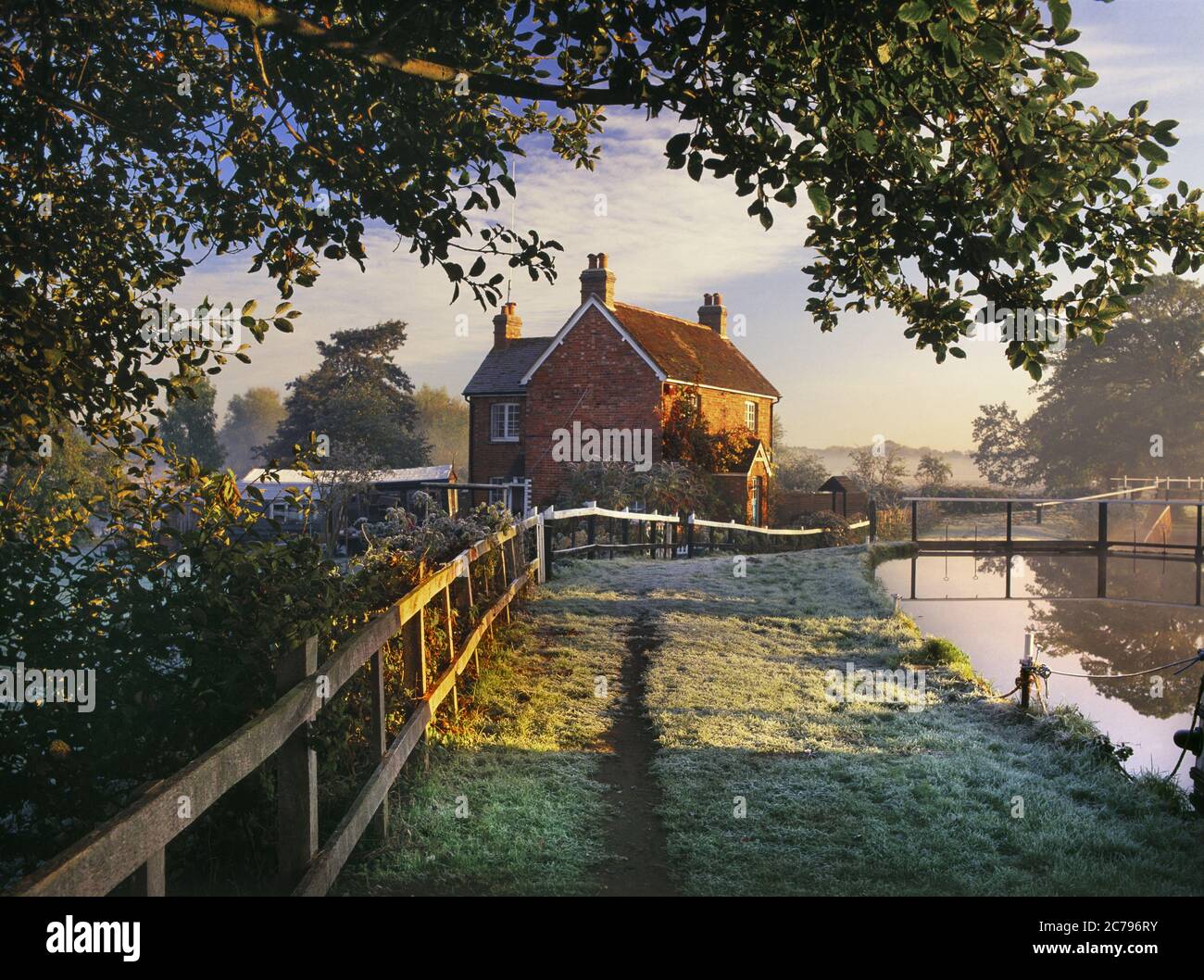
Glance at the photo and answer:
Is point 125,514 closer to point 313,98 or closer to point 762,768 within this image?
point 313,98

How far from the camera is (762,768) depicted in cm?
809

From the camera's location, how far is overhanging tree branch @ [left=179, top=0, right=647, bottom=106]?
21.5 feet

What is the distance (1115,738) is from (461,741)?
32.2 ft

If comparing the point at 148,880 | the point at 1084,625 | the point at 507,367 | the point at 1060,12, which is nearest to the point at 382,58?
the point at 1060,12

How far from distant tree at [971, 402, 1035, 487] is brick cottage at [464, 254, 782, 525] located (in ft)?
146

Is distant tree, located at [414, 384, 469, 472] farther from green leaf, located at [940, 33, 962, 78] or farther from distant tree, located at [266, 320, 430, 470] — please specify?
green leaf, located at [940, 33, 962, 78]

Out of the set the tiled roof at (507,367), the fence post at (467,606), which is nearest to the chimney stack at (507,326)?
the tiled roof at (507,367)

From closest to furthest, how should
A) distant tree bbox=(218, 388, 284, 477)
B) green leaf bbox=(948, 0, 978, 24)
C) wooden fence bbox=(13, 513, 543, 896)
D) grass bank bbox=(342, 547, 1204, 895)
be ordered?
wooden fence bbox=(13, 513, 543, 896) → green leaf bbox=(948, 0, 978, 24) → grass bank bbox=(342, 547, 1204, 895) → distant tree bbox=(218, 388, 284, 477)

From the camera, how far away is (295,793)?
462 centimetres

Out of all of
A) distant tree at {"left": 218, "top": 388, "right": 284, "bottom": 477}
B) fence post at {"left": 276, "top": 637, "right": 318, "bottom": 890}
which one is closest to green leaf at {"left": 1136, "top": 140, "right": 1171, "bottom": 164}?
fence post at {"left": 276, "top": 637, "right": 318, "bottom": 890}

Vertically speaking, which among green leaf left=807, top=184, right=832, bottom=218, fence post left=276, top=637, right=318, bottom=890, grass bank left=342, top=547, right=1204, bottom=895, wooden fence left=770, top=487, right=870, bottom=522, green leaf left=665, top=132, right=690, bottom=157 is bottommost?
grass bank left=342, top=547, right=1204, bottom=895

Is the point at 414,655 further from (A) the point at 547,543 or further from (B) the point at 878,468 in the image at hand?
(B) the point at 878,468
